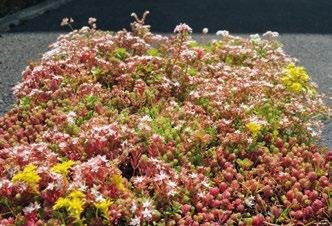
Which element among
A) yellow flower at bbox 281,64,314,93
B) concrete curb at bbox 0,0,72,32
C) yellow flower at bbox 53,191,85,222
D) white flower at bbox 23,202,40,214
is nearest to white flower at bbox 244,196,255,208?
yellow flower at bbox 53,191,85,222

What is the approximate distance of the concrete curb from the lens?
342 inches

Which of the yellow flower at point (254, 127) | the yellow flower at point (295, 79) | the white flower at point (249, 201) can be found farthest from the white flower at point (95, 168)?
the yellow flower at point (295, 79)

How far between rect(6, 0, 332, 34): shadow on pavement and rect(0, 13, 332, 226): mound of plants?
9.11 ft

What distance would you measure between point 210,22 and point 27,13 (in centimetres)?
268

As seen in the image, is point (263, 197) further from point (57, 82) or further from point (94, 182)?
point (57, 82)

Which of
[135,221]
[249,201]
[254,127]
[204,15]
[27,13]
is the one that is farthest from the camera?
[204,15]

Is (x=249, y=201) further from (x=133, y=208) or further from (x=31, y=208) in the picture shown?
(x=31, y=208)

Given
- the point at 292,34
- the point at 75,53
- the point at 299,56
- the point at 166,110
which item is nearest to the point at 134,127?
the point at 166,110

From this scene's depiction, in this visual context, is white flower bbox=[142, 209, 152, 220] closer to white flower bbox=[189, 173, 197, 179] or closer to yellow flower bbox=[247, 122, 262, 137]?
white flower bbox=[189, 173, 197, 179]

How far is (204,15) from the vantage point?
967 cm

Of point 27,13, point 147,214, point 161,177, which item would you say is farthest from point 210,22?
point 147,214

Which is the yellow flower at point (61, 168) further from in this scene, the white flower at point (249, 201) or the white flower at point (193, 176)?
the white flower at point (249, 201)

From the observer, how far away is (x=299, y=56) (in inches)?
313

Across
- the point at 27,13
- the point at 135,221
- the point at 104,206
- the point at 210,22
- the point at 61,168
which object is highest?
the point at 61,168
